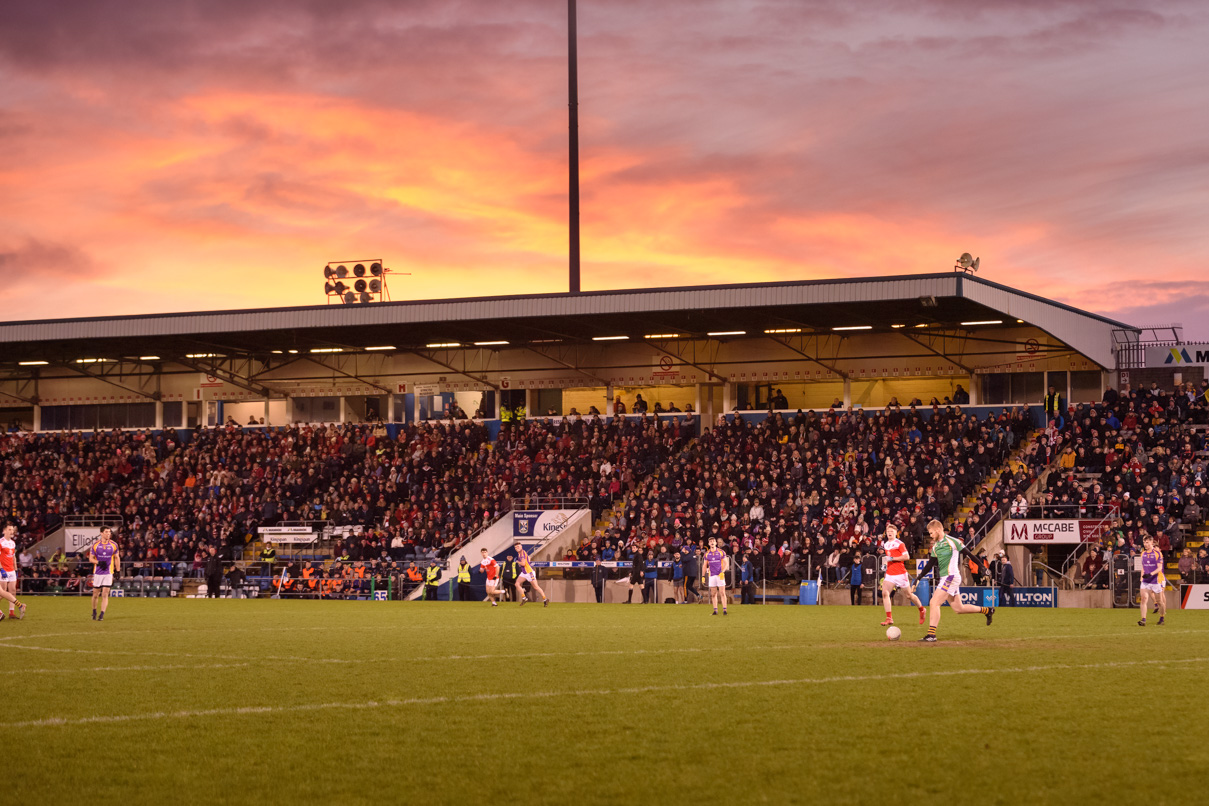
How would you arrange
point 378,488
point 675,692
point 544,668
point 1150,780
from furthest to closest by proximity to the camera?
point 378,488
point 544,668
point 675,692
point 1150,780

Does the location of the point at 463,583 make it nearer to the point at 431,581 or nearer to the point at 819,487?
the point at 431,581

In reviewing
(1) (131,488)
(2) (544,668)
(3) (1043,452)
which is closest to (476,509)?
(1) (131,488)

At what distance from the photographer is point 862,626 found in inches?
987

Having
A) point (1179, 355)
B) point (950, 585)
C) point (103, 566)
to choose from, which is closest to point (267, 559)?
point (103, 566)

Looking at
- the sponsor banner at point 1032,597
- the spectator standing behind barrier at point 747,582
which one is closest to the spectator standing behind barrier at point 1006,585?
the sponsor banner at point 1032,597

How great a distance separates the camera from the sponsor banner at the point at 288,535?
1902 inches

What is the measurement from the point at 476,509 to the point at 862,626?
25214mm

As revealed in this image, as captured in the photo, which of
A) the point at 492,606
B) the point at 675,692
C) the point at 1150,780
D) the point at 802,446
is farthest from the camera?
the point at 802,446

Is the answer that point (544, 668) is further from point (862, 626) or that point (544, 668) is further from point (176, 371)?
point (176, 371)

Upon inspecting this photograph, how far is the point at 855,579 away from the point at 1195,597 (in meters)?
9.14

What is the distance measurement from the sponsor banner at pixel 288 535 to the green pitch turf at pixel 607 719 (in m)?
26.5

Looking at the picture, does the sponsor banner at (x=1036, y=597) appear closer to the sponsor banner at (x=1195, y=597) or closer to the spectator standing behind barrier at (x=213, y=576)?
the sponsor banner at (x=1195, y=597)

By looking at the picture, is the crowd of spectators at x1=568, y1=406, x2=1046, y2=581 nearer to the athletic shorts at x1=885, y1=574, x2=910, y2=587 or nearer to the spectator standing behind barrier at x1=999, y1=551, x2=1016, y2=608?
the spectator standing behind barrier at x1=999, y1=551, x2=1016, y2=608

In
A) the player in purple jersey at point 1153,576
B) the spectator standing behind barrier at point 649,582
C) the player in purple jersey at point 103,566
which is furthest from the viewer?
the spectator standing behind barrier at point 649,582
